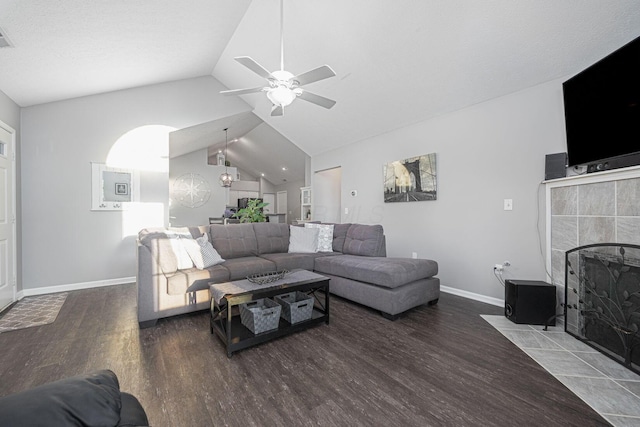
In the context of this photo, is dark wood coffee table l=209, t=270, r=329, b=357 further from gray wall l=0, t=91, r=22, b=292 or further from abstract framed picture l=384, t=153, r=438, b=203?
gray wall l=0, t=91, r=22, b=292

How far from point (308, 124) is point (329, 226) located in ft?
8.09

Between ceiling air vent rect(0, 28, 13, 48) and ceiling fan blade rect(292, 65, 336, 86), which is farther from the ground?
ceiling air vent rect(0, 28, 13, 48)

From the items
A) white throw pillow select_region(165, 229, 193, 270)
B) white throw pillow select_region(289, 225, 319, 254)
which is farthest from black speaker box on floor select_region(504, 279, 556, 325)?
white throw pillow select_region(165, 229, 193, 270)

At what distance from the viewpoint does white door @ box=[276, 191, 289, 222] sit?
38.6 ft

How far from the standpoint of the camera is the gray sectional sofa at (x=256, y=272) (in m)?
2.77


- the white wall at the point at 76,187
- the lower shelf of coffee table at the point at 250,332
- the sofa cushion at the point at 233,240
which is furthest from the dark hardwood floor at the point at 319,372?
the white wall at the point at 76,187

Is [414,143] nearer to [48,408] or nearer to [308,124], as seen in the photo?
[308,124]

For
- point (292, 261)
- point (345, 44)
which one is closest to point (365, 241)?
point (292, 261)

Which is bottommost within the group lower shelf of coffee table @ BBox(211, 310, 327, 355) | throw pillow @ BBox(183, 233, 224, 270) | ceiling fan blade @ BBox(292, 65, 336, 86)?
lower shelf of coffee table @ BBox(211, 310, 327, 355)

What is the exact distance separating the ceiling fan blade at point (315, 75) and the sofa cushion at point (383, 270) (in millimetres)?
1971

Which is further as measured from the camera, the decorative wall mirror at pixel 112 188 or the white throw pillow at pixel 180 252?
the decorative wall mirror at pixel 112 188

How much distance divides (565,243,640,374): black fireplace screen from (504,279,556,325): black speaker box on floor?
0.12 metres

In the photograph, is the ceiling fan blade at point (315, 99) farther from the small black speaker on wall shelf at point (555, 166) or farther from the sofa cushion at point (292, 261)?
the small black speaker on wall shelf at point (555, 166)

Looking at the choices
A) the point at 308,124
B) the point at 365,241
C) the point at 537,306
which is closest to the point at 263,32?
the point at 308,124
